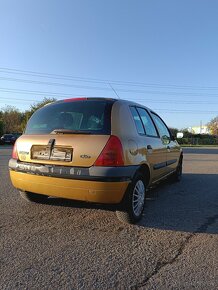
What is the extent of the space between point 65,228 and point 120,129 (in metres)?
1.46

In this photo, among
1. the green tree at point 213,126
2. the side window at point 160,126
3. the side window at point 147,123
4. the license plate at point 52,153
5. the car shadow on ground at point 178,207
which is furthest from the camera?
the green tree at point 213,126

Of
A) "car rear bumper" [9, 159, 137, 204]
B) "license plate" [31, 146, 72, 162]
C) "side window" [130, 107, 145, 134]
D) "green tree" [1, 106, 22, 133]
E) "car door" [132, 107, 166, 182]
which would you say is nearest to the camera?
"car rear bumper" [9, 159, 137, 204]

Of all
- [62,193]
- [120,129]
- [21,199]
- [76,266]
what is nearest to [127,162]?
[120,129]

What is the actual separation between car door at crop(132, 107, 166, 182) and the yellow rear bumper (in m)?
1.02

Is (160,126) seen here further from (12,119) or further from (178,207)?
(12,119)

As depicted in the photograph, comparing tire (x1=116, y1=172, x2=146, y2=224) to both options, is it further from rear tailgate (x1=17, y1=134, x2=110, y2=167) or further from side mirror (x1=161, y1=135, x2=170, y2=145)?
side mirror (x1=161, y1=135, x2=170, y2=145)

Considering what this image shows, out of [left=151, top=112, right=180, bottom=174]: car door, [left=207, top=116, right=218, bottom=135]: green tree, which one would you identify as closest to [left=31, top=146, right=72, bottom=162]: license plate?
[left=151, top=112, right=180, bottom=174]: car door

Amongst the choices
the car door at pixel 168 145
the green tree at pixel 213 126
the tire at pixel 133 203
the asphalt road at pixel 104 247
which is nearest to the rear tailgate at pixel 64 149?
the tire at pixel 133 203

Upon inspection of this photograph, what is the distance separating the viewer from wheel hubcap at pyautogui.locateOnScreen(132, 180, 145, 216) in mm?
4512

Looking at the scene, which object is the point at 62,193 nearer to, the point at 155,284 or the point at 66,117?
the point at 66,117

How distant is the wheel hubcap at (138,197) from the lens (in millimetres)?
4512

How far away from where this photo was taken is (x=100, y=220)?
4.57m

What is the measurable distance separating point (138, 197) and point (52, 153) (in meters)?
1.36

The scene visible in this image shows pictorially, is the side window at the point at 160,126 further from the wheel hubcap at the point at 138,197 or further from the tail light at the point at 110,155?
Result: the tail light at the point at 110,155
